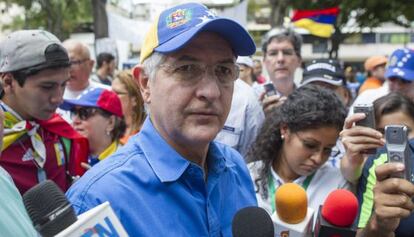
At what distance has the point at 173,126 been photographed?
180 centimetres

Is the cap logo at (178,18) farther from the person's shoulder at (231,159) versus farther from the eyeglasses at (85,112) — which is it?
the eyeglasses at (85,112)

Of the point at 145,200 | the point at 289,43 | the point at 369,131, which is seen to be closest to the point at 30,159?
the point at 145,200

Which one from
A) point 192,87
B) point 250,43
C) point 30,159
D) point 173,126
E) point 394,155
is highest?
point 250,43

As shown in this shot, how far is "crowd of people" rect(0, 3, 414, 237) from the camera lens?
1.70 meters

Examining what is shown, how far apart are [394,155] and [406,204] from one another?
0.68 ft

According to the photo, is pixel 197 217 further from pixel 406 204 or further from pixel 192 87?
pixel 406 204

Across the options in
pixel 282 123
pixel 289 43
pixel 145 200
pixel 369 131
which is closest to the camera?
pixel 145 200

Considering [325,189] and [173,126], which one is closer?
[173,126]

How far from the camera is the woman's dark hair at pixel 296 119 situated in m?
2.87

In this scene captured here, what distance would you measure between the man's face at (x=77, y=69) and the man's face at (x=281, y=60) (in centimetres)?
200

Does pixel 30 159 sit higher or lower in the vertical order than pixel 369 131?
lower

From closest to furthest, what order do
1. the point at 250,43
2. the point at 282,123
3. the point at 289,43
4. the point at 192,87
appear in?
the point at 192,87
the point at 250,43
the point at 282,123
the point at 289,43

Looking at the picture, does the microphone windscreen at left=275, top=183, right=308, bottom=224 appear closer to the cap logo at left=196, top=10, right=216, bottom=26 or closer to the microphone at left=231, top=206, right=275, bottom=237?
the microphone at left=231, top=206, right=275, bottom=237

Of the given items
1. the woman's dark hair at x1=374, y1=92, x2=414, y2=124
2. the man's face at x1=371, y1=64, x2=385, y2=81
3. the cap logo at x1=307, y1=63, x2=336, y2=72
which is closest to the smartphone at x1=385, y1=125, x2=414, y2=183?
the woman's dark hair at x1=374, y1=92, x2=414, y2=124
